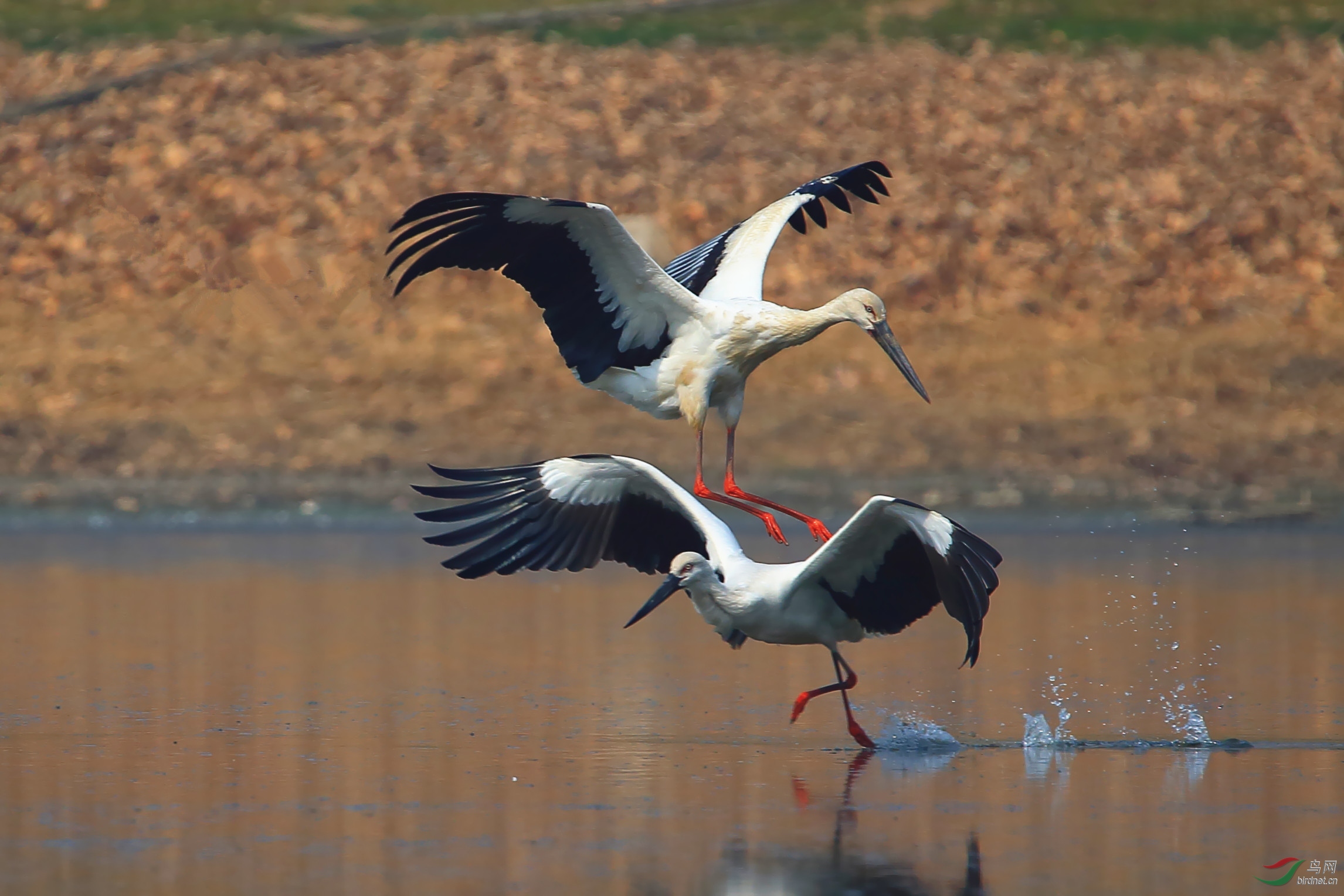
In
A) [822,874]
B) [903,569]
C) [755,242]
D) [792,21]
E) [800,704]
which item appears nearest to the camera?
[822,874]

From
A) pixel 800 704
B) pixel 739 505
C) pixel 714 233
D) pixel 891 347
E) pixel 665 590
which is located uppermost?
pixel 714 233

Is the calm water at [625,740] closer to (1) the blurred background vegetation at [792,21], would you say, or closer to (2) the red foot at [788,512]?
(2) the red foot at [788,512]

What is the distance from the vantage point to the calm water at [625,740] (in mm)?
7328

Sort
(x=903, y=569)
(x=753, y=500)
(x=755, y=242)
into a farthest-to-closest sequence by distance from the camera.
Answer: (x=755, y=242), (x=753, y=500), (x=903, y=569)

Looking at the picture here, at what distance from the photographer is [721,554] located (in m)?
9.69

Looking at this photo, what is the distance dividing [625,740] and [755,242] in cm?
331

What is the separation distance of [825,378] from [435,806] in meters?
12.3

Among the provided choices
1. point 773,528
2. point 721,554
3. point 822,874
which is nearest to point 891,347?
point 773,528

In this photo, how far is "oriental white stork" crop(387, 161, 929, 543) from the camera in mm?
10422

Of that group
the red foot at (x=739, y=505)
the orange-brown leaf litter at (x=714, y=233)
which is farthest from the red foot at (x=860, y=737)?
the orange-brown leaf litter at (x=714, y=233)

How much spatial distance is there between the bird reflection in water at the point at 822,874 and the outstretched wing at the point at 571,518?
8.76 feet

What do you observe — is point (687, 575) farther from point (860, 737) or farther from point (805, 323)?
point (805, 323)

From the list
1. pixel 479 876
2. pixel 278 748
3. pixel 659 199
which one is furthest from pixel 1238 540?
pixel 479 876

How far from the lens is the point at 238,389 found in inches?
802
